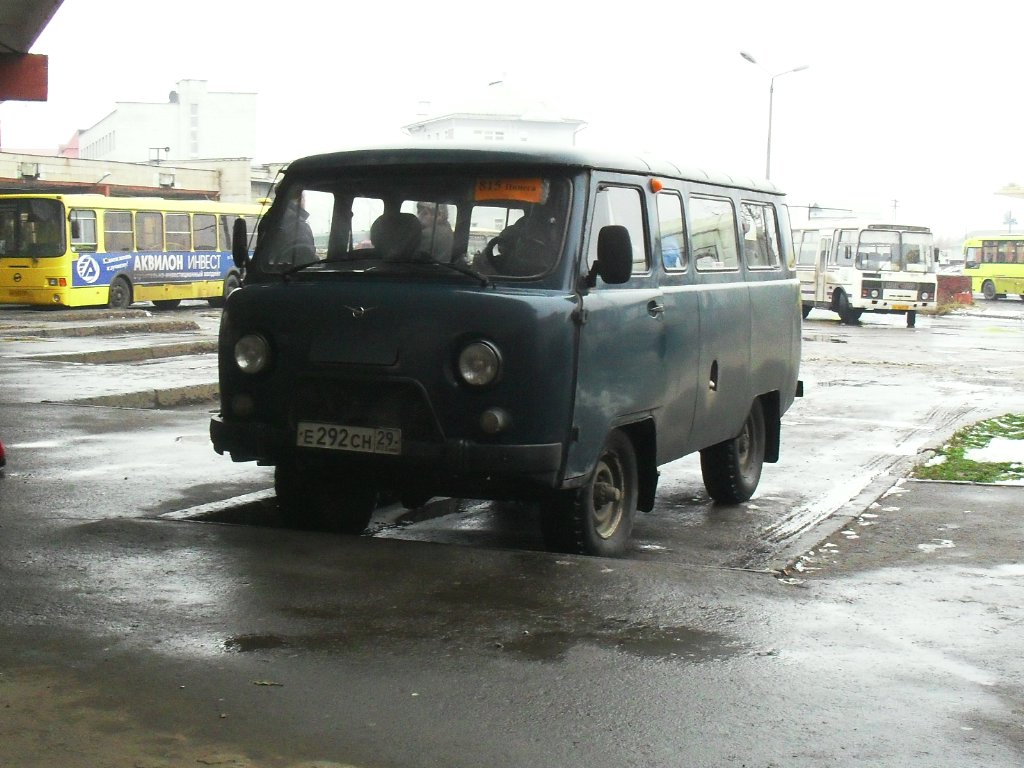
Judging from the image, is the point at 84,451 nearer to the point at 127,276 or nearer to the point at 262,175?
the point at 127,276

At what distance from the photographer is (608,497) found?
7199 millimetres

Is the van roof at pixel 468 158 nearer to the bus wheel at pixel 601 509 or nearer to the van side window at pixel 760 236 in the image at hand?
the bus wheel at pixel 601 509

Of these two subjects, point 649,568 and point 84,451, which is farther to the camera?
point 84,451

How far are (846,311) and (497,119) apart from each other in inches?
2772

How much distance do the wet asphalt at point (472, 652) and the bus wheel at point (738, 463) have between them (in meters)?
1.60

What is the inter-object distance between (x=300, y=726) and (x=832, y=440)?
9651 millimetres

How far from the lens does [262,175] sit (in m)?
68.6

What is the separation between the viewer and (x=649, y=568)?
639 centimetres

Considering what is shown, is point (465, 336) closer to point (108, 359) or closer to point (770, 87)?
point (108, 359)

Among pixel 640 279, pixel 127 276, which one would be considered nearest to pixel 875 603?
pixel 640 279

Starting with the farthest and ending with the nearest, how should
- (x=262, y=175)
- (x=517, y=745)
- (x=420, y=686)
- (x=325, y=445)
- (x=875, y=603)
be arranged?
(x=262, y=175) → (x=325, y=445) → (x=875, y=603) → (x=420, y=686) → (x=517, y=745)

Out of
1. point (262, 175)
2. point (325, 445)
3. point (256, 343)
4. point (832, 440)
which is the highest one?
point (262, 175)

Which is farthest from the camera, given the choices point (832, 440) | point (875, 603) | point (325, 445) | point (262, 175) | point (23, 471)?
point (262, 175)

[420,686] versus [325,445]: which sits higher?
[325,445]
